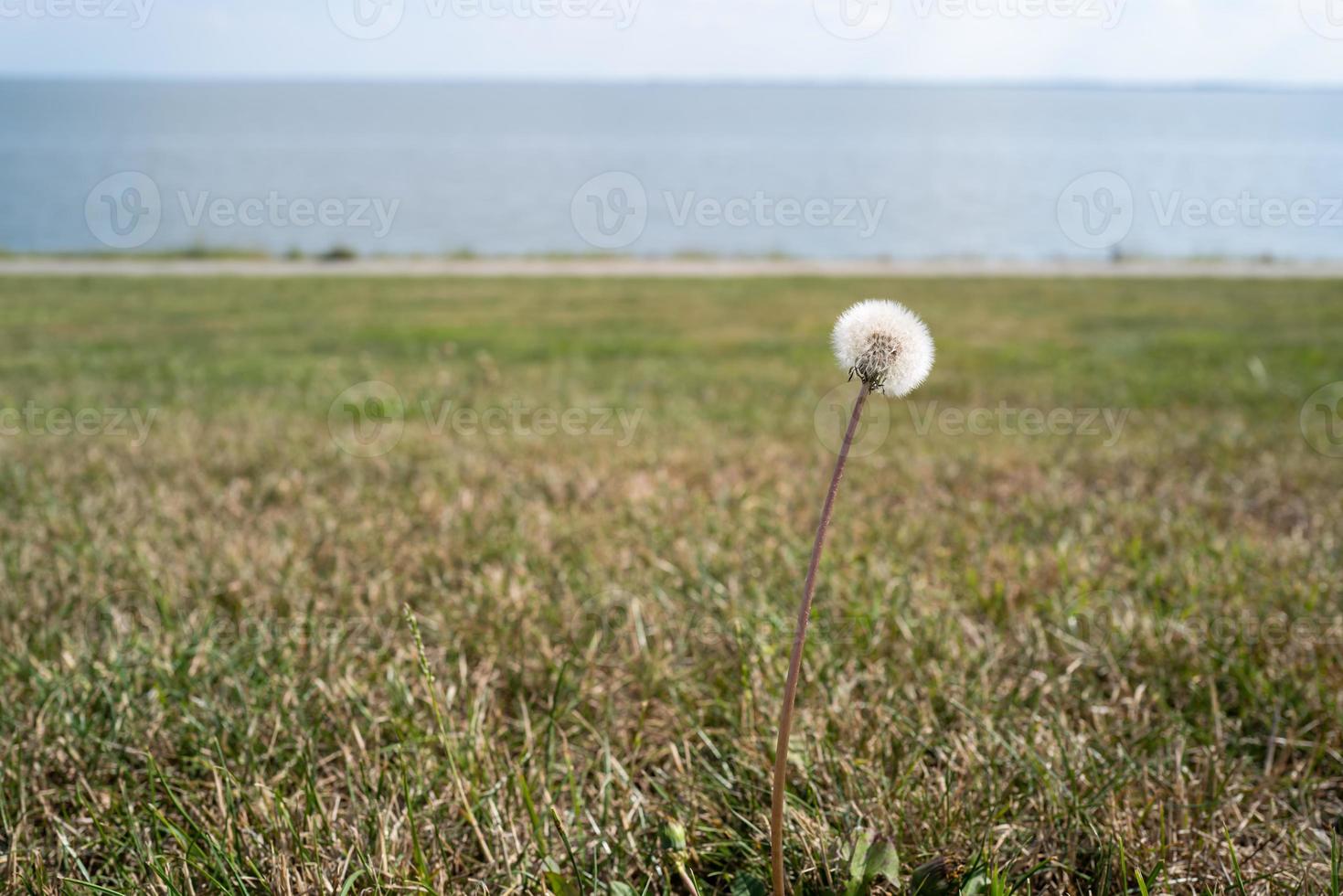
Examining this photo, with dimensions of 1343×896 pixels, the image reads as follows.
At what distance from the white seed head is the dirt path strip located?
17156mm

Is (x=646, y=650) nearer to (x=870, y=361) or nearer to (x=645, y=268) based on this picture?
(x=870, y=361)

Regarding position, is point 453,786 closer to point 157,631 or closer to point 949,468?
point 157,631

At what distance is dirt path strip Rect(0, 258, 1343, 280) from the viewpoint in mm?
18297

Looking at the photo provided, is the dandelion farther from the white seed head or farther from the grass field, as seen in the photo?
the grass field

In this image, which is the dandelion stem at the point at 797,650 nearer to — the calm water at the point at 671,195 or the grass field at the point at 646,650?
the grass field at the point at 646,650

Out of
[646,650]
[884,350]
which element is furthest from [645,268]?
[884,350]

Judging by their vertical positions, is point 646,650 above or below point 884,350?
below

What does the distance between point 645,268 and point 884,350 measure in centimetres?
1944

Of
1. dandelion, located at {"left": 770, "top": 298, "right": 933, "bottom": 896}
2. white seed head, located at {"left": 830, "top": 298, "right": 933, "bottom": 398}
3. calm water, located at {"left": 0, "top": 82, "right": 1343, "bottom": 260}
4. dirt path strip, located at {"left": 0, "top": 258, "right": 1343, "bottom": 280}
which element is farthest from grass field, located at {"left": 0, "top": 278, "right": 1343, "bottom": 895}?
dirt path strip, located at {"left": 0, "top": 258, "right": 1343, "bottom": 280}

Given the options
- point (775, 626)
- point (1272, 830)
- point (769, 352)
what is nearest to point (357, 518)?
point (775, 626)

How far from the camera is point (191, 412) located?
587 cm

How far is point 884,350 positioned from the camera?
132cm

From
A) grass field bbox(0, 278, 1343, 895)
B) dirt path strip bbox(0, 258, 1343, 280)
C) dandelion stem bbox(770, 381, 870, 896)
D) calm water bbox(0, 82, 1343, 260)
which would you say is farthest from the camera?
calm water bbox(0, 82, 1343, 260)

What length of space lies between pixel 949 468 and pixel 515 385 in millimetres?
3534
